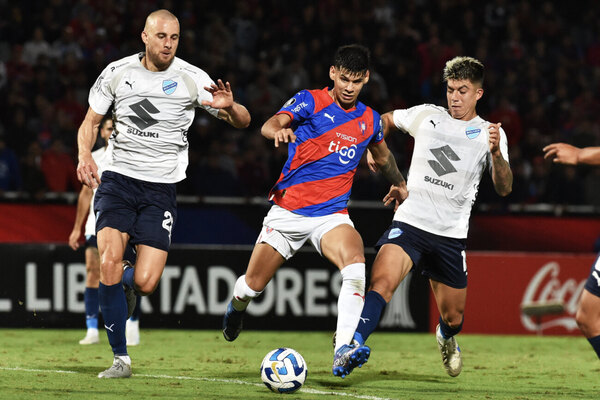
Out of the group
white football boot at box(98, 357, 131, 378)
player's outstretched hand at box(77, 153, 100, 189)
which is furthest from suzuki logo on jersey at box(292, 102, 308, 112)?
white football boot at box(98, 357, 131, 378)

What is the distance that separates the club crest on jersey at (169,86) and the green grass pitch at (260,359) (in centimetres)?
214

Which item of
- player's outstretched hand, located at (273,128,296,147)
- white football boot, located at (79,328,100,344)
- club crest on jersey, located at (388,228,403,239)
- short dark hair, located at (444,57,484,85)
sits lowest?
white football boot, located at (79,328,100,344)

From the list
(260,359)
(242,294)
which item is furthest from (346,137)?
(260,359)

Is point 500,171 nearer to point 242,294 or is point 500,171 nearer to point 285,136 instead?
point 285,136

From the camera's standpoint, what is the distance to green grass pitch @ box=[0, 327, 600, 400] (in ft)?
21.6

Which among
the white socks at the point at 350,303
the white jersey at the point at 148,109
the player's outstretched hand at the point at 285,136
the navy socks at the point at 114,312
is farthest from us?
the white jersey at the point at 148,109

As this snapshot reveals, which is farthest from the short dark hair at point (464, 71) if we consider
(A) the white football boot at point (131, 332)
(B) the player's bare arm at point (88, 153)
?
(A) the white football boot at point (131, 332)

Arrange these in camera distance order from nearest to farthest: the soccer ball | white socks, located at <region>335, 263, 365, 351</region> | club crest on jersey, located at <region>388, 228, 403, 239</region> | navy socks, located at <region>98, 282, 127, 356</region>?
the soccer ball, white socks, located at <region>335, 263, 365, 351</region>, navy socks, located at <region>98, 282, 127, 356</region>, club crest on jersey, located at <region>388, 228, 403, 239</region>

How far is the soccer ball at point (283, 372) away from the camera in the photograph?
641cm

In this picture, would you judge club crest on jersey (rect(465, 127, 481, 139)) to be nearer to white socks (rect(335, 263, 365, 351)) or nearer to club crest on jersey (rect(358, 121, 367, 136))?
club crest on jersey (rect(358, 121, 367, 136))

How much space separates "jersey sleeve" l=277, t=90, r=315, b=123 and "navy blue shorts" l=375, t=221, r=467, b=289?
43.3 inches

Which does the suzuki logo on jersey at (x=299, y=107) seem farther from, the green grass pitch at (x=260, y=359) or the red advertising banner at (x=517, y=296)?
the red advertising banner at (x=517, y=296)

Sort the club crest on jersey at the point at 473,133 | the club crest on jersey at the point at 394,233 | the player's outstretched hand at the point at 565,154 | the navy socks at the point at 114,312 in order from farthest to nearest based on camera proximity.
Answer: the club crest on jersey at the point at 473,133, the club crest on jersey at the point at 394,233, the navy socks at the point at 114,312, the player's outstretched hand at the point at 565,154

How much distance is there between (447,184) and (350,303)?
128cm
